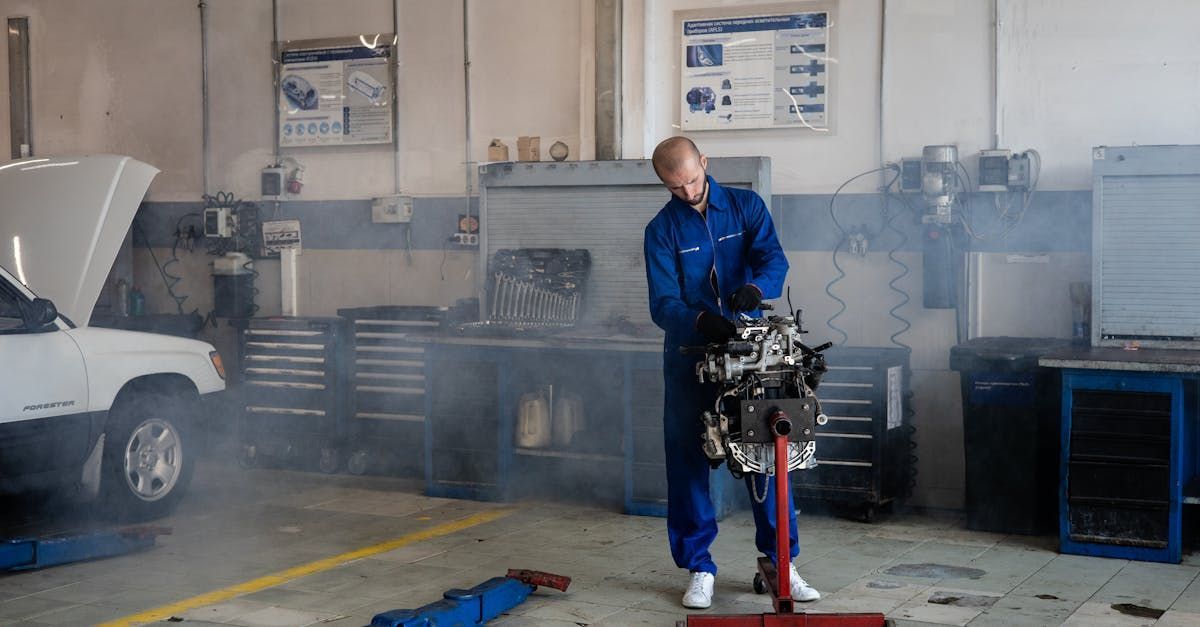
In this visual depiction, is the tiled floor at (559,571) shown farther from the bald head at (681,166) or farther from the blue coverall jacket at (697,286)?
the bald head at (681,166)

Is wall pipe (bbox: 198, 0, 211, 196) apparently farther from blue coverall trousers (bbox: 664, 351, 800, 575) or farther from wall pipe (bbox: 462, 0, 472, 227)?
blue coverall trousers (bbox: 664, 351, 800, 575)

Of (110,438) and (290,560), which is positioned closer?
(290,560)

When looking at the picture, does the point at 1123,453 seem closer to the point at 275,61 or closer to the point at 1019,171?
the point at 1019,171

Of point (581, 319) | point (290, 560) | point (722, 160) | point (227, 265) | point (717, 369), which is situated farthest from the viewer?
point (227, 265)

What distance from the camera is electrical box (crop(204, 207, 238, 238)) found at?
26.6 feet

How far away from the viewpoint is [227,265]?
7.98 meters

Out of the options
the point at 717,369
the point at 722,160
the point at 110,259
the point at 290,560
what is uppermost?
the point at 722,160

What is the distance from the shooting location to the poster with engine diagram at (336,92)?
25.3ft

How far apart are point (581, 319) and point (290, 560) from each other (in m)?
2.21

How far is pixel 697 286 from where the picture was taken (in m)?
4.60

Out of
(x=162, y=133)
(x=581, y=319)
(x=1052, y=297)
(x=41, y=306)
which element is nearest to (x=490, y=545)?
(x=581, y=319)

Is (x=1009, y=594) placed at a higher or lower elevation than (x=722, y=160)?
lower

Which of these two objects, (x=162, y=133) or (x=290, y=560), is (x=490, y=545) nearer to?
(x=290, y=560)

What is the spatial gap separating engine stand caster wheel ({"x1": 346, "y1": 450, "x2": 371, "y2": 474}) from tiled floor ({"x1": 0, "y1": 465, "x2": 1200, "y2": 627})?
0.74 meters
